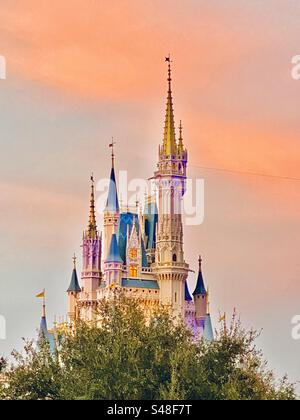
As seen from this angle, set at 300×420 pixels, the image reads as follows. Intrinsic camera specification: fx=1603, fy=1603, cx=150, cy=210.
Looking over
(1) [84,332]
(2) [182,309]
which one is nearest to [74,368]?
(1) [84,332]

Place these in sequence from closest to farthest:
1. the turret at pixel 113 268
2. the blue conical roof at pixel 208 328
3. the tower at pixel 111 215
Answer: the turret at pixel 113 268 < the blue conical roof at pixel 208 328 < the tower at pixel 111 215

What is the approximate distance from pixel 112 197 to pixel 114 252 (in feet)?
14.8

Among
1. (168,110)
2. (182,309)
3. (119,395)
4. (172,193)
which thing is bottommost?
(119,395)

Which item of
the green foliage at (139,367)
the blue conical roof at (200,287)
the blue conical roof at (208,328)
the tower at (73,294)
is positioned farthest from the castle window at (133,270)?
the green foliage at (139,367)

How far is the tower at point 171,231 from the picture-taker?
124 meters

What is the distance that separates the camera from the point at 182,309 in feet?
404

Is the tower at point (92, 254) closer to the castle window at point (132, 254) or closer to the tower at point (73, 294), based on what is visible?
the tower at point (73, 294)

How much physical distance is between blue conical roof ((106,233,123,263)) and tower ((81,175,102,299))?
6.63 feet

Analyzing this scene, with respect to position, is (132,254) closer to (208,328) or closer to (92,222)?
(92,222)

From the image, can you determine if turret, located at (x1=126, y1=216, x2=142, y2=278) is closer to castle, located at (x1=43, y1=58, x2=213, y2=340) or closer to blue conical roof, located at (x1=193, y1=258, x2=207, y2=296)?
castle, located at (x1=43, y1=58, x2=213, y2=340)
